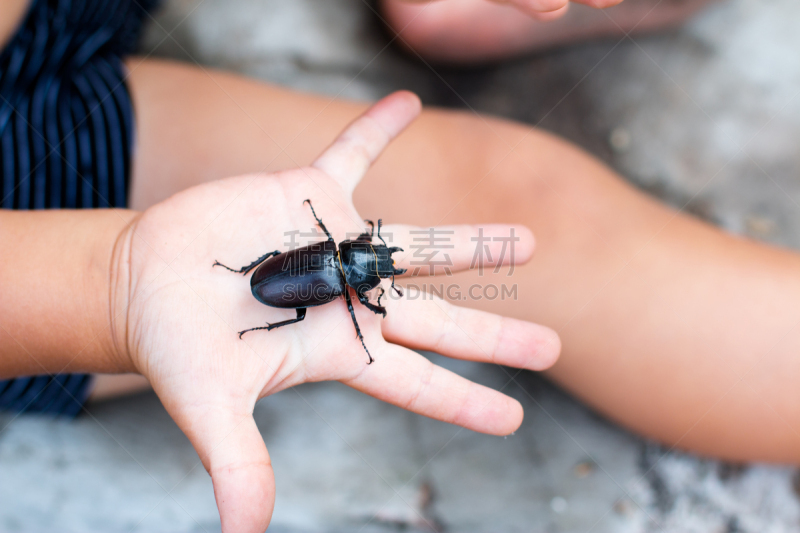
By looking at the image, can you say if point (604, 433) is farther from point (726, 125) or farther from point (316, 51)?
point (316, 51)

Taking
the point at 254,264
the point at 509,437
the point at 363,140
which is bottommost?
the point at 509,437

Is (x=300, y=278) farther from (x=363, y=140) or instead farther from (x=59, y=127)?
(x=59, y=127)

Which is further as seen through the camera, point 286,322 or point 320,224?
point 320,224

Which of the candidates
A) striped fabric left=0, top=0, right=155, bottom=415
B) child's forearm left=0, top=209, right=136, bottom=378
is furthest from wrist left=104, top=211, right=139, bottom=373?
striped fabric left=0, top=0, right=155, bottom=415

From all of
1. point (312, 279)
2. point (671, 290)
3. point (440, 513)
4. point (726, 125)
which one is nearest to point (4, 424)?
point (312, 279)

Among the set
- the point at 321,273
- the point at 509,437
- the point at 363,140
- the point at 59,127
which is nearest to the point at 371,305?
the point at 321,273

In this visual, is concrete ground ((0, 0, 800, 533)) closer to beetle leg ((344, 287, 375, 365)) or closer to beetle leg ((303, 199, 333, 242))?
beetle leg ((344, 287, 375, 365))
